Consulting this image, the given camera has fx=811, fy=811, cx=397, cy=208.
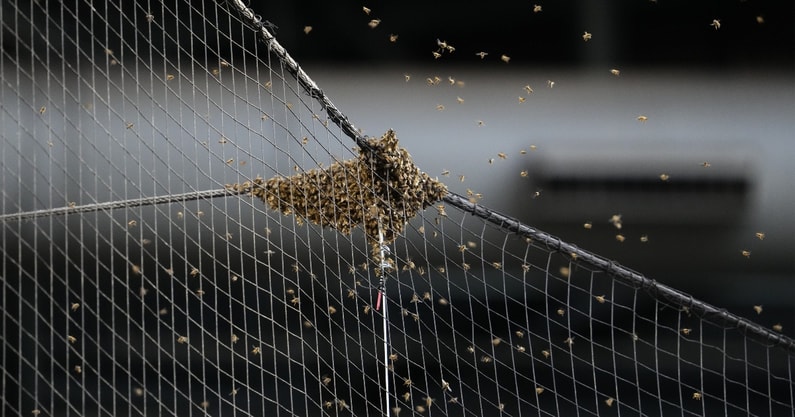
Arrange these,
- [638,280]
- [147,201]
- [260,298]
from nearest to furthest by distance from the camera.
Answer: [638,280] < [147,201] < [260,298]

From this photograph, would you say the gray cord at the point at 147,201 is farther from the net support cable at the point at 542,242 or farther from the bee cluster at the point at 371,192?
the net support cable at the point at 542,242

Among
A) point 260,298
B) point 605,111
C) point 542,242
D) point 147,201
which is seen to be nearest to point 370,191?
point 542,242

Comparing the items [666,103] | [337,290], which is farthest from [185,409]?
[666,103]

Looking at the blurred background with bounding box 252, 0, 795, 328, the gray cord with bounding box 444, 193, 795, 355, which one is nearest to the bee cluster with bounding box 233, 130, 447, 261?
the gray cord with bounding box 444, 193, 795, 355

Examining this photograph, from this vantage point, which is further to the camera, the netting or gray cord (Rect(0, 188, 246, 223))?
the netting

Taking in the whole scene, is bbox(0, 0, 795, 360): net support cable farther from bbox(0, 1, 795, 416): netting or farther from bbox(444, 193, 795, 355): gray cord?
bbox(0, 1, 795, 416): netting

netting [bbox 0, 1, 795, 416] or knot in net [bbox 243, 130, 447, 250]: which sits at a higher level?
knot in net [bbox 243, 130, 447, 250]

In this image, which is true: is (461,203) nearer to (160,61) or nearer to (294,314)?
(294,314)

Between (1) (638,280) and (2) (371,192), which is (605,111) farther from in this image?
(2) (371,192)

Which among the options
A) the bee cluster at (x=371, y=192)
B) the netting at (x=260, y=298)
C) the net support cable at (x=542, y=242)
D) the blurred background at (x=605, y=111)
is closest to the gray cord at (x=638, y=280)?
the net support cable at (x=542, y=242)
